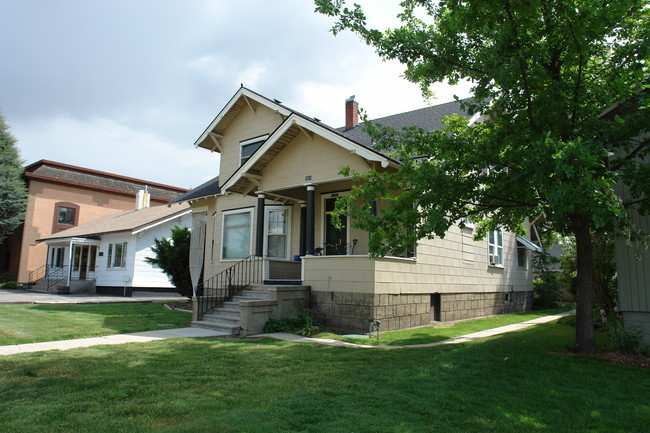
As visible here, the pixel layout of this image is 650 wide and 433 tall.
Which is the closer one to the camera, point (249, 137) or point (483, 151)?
point (483, 151)

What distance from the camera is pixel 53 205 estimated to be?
32844 millimetres

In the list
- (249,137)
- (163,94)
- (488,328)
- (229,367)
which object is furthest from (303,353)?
(249,137)

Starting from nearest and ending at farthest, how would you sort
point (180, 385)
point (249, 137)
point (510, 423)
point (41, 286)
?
point (510, 423) → point (180, 385) → point (249, 137) → point (41, 286)

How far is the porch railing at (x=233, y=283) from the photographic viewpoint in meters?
12.1

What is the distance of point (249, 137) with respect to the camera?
16.5m

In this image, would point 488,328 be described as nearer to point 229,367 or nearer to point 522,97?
point 522,97

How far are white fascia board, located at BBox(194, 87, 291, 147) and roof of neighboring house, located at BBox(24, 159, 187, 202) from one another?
2080 cm

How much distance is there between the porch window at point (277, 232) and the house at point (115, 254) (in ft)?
42.4

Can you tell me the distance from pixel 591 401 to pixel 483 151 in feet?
13.0

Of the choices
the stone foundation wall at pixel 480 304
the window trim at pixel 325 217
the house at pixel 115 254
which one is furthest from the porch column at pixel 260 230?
the house at pixel 115 254

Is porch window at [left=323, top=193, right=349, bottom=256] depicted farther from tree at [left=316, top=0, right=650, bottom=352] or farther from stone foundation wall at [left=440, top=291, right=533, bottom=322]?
tree at [left=316, top=0, right=650, bottom=352]

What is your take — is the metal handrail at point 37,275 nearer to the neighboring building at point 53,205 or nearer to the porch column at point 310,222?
the neighboring building at point 53,205

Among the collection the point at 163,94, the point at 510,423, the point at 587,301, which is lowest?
the point at 510,423

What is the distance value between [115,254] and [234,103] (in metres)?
15.2
